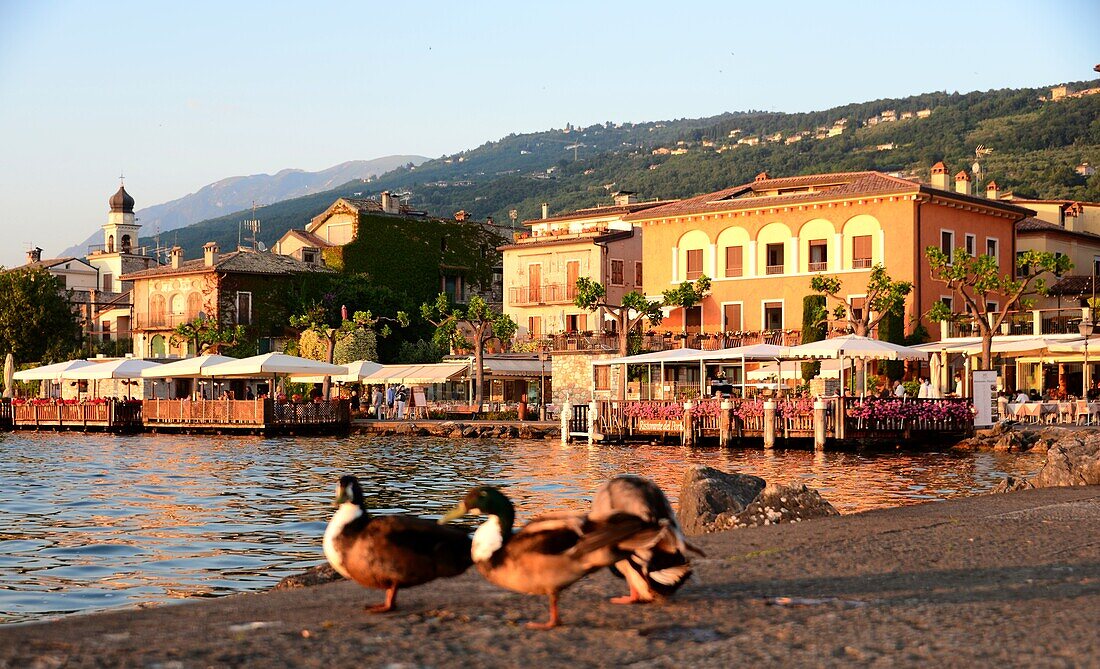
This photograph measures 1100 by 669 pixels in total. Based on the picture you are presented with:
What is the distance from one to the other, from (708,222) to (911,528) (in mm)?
44040

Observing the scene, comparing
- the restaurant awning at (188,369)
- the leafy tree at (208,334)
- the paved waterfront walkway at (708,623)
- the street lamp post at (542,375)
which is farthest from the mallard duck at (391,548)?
the leafy tree at (208,334)

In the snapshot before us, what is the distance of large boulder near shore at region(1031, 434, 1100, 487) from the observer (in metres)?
16.3

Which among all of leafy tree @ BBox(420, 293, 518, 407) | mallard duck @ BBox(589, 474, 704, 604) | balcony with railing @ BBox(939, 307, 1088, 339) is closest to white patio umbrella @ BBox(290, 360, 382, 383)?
leafy tree @ BBox(420, 293, 518, 407)

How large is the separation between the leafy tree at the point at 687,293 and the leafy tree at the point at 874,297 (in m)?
5.73

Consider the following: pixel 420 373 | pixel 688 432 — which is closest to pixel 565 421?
pixel 688 432

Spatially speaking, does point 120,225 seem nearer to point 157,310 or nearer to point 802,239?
point 157,310

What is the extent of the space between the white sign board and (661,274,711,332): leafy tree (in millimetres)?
17122

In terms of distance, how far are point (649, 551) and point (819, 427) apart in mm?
26635

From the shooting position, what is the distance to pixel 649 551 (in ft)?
22.6

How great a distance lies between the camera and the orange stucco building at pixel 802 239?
1934 inches

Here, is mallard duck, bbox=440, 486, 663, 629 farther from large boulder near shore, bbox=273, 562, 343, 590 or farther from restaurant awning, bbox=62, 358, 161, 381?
restaurant awning, bbox=62, 358, 161, 381

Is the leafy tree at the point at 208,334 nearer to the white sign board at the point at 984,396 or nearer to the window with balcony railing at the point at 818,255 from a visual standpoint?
the window with balcony railing at the point at 818,255

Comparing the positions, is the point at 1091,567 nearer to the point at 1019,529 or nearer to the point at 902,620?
the point at 1019,529

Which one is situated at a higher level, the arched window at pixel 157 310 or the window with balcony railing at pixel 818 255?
the window with balcony railing at pixel 818 255
